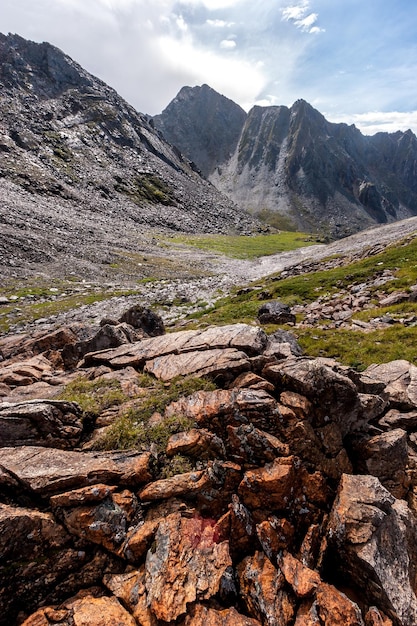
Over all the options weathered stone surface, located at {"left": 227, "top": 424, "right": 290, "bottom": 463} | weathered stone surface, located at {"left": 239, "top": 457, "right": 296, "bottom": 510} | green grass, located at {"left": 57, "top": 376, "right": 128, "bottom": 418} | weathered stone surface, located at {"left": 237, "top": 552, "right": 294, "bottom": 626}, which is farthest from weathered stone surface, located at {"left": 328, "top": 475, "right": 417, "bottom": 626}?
green grass, located at {"left": 57, "top": 376, "right": 128, "bottom": 418}

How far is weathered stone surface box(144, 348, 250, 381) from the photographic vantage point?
1218 cm

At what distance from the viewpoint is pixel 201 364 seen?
1294cm

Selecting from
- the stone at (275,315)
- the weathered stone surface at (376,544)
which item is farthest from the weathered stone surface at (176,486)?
the stone at (275,315)

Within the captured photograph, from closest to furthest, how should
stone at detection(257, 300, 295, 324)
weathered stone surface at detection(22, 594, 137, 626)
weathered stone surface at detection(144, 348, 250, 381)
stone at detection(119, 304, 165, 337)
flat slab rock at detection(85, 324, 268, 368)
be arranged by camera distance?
weathered stone surface at detection(22, 594, 137, 626) → weathered stone surface at detection(144, 348, 250, 381) → flat slab rock at detection(85, 324, 268, 368) → stone at detection(119, 304, 165, 337) → stone at detection(257, 300, 295, 324)

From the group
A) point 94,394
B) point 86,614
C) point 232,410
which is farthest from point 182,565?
point 94,394

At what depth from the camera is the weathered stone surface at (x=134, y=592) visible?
20.8 ft

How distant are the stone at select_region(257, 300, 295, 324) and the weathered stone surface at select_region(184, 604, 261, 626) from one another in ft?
74.0

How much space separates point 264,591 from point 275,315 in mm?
22575

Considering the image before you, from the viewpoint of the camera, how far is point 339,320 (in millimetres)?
27078

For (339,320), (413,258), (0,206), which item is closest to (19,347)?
(339,320)

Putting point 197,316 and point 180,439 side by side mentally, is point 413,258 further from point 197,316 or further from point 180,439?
point 180,439

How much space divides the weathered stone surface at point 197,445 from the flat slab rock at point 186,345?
200 inches

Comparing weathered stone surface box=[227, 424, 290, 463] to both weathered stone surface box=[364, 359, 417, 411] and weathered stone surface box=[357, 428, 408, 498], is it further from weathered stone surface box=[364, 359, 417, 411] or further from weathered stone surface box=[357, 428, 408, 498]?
weathered stone surface box=[364, 359, 417, 411]

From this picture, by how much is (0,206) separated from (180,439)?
82.2 metres
